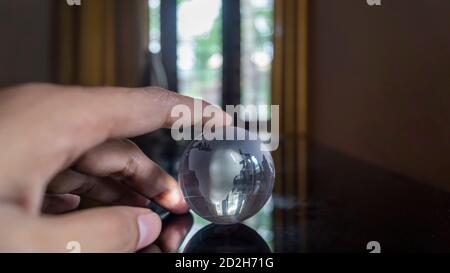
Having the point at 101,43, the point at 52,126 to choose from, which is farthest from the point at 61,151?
the point at 101,43

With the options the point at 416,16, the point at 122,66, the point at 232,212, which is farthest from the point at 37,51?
the point at 232,212

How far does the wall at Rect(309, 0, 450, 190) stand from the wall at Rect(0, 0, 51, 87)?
83 centimetres

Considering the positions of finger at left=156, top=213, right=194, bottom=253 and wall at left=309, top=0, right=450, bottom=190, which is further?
wall at left=309, top=0, right=450, bottom=190

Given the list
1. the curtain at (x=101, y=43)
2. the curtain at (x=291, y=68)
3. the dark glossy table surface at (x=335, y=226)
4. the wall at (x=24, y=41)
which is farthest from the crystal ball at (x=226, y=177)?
the curtain at (x=101, y=43)

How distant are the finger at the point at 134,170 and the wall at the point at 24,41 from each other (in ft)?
2.72

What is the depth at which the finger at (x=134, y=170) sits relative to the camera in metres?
0.37

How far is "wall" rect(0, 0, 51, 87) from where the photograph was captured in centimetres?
135

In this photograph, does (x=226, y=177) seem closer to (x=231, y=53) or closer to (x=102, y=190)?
(x=102, y=190)

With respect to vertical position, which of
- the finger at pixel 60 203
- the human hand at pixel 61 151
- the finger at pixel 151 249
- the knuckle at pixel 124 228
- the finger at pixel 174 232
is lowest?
the finger at pixel 174 232

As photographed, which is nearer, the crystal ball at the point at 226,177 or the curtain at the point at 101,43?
the crystal ball at the point at 226,177

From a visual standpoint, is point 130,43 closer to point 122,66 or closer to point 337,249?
point 122,66

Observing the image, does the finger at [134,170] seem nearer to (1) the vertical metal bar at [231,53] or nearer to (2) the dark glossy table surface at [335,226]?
(2) the dark glossy table surface at [335,226]

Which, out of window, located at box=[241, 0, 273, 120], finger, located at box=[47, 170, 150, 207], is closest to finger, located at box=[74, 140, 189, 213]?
finger, located at box=[47, 170, 150, 207]

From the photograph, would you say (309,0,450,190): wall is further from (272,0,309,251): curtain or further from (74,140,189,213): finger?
(74,140,189,213): finger
